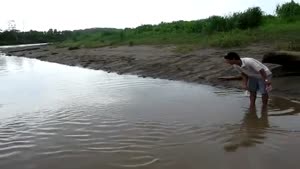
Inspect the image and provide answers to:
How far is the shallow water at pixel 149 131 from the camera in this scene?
5137 mm

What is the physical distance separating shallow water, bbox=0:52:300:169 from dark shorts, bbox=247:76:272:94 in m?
0.38

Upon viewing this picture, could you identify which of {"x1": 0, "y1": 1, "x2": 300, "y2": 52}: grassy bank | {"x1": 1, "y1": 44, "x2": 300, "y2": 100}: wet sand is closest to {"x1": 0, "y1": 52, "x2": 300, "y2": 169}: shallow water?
{"x1": 1, "y1": 44, "x2": 300, "y2": 100}: wet sand

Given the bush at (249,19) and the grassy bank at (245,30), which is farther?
the bush at (249,19)

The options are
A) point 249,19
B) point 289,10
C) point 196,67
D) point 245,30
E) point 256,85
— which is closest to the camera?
point 256,85

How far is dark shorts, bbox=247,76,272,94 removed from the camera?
24.9ft

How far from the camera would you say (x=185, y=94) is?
998cm

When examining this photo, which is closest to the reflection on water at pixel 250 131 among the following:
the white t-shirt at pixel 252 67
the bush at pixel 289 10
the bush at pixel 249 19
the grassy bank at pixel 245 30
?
the white t-shirt at pixel 252 67

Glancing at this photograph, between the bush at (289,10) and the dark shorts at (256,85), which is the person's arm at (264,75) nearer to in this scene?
the dark shorts at (256,85)

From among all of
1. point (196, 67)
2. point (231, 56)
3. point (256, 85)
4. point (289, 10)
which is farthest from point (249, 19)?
point (231, 56)

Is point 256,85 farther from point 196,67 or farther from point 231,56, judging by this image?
point 196,67

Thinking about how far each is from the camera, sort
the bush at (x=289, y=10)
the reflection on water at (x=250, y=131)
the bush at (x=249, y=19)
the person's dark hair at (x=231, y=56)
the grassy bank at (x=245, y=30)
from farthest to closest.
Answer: the bush at (x=289, y=10) → the bush at (x=249, y=19) → the grassy bank at (x=245, y=30) → the person's dark hair at (x=231, y=56) → the reflection on water at (x=250, y=131)

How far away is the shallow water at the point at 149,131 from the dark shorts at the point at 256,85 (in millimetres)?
384

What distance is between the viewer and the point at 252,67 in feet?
24.6

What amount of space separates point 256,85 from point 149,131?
247 cm
